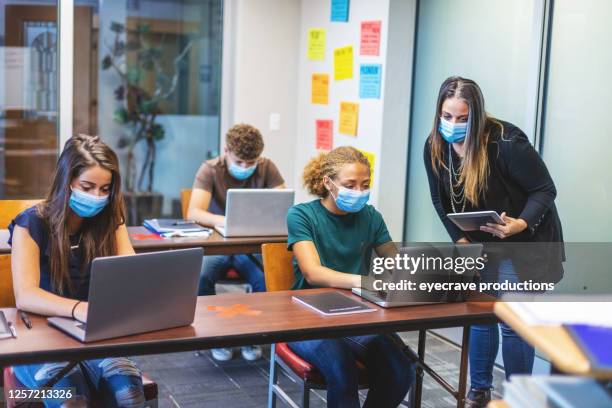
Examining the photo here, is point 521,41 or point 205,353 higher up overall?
point 521,41

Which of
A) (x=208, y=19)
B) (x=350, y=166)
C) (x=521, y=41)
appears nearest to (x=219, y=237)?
(x=350, y=166)

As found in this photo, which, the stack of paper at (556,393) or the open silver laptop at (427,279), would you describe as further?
the open silver laptop at (427,279)

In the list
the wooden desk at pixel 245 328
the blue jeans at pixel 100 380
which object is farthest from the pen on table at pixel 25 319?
the blue jeans at pixel 100 380

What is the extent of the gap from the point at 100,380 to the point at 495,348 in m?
1.53

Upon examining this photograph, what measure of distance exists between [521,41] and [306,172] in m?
1.46

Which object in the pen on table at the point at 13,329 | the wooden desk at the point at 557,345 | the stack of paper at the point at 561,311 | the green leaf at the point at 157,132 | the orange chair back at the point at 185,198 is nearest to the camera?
the wooden desk at the point at 557,345

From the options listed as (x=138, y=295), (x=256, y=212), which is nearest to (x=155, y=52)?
(x=256, y=212)

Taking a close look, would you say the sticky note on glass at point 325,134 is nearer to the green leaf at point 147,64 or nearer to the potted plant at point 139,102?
the potted plant at point 139,102

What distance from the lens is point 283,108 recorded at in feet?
18.3

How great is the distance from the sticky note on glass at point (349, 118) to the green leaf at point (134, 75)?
156 centimetres

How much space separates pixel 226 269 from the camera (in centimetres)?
406

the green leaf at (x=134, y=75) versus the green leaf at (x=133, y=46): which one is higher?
the green leaf at (x=133, y=46)

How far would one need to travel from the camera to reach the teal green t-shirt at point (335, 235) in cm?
291

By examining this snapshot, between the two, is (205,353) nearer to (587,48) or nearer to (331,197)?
(331,197)
